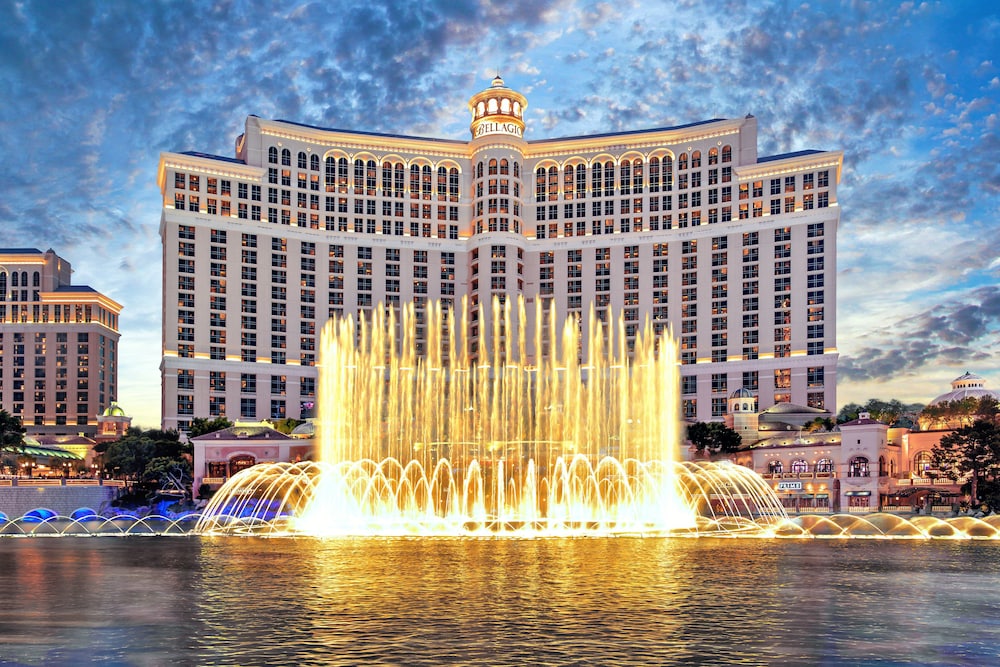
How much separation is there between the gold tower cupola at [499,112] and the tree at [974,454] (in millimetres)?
82402

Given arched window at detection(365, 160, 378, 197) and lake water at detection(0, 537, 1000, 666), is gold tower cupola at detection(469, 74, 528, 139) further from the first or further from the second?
lake water at detection(0, 537, 1000, 666)

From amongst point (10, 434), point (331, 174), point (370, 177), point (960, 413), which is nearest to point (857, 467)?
point (960, 413)

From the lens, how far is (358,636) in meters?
24.7

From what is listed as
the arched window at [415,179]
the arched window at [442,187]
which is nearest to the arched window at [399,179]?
the arched window at [415,179]

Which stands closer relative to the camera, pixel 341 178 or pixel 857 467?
pixel 857 467

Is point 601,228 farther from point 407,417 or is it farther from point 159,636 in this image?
point 159,636

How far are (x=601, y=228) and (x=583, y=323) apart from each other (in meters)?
14.6

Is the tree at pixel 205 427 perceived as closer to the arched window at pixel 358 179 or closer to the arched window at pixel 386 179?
the arched window at pixel 358 179

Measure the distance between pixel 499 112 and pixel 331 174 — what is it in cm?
2676

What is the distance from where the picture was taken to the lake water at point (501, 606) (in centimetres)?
2277

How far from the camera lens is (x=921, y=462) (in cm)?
10075

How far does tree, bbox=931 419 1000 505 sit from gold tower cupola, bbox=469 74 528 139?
82.4m

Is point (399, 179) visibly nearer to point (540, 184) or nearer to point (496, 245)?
point (496, 245)

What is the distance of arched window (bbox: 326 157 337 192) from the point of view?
504ft
